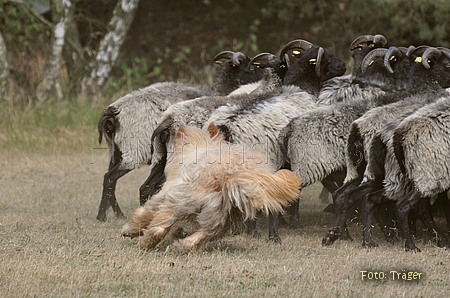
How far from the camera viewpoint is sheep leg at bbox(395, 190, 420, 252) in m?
6.29

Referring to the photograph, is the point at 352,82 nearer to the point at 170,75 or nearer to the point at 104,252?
the point at 104,252

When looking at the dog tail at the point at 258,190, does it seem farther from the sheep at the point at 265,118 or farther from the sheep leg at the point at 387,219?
the sheep leg at the point at 387,219

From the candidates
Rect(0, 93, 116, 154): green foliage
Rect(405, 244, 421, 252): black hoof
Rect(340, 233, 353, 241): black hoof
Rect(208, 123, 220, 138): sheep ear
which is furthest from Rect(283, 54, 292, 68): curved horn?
Rect(0, 93, 116, 154): green foliage

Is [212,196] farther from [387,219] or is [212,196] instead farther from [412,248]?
[387,219]

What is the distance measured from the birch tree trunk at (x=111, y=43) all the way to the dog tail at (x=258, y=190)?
30.9 feet

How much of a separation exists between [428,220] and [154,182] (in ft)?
9.81

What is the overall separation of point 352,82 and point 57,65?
7.85 meters

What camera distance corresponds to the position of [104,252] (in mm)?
6086

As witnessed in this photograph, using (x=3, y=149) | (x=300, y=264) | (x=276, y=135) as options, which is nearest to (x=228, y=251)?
(x=300, y=264)

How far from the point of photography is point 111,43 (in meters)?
15.0

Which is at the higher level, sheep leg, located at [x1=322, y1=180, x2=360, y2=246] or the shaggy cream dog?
the shaggy cream dog

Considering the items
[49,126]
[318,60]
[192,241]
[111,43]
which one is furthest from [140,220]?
[111,43]

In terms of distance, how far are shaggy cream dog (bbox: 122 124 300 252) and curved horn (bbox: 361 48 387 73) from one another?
2.26 meters

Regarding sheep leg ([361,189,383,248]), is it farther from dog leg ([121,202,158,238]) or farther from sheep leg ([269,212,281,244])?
dog leg ([121,202,158,238])
